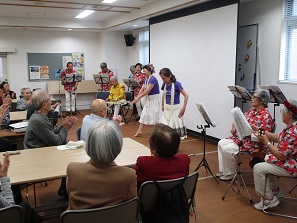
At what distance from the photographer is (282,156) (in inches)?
118

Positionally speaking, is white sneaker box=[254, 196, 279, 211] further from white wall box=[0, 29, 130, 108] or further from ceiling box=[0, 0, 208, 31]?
white wall box=[0, 29, 130, 108]

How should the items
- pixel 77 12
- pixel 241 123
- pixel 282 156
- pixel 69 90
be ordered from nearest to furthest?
pixel 282 156, pixel 241 123, pixel 77 12, pixel 69 90

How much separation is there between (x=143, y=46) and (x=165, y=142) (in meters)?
8.64

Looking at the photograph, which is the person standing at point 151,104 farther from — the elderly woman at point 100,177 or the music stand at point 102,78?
the elderly woman at point 100,177

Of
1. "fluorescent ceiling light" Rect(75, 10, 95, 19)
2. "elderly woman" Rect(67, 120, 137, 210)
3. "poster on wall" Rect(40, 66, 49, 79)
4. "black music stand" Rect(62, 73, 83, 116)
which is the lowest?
"elderly woman" Rect(67, 120, 137, 210)

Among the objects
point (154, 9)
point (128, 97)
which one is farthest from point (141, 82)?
point (154, 9)

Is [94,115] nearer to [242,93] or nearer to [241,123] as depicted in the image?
[241,123]

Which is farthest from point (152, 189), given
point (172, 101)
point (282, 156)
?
point (172, 101)

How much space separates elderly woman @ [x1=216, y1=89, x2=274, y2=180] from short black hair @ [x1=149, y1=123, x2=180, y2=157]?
6.52 ft

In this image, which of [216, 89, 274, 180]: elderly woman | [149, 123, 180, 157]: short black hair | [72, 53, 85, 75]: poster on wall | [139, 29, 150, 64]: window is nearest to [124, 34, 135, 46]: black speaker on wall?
[139, 29, 150, 64]: window

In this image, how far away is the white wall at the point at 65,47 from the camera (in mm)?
10008

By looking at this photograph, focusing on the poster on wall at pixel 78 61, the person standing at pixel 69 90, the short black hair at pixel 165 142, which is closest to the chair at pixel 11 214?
the short black hair at pixel 165 142

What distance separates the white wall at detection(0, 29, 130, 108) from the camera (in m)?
10.0

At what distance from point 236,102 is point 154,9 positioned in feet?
9.98
